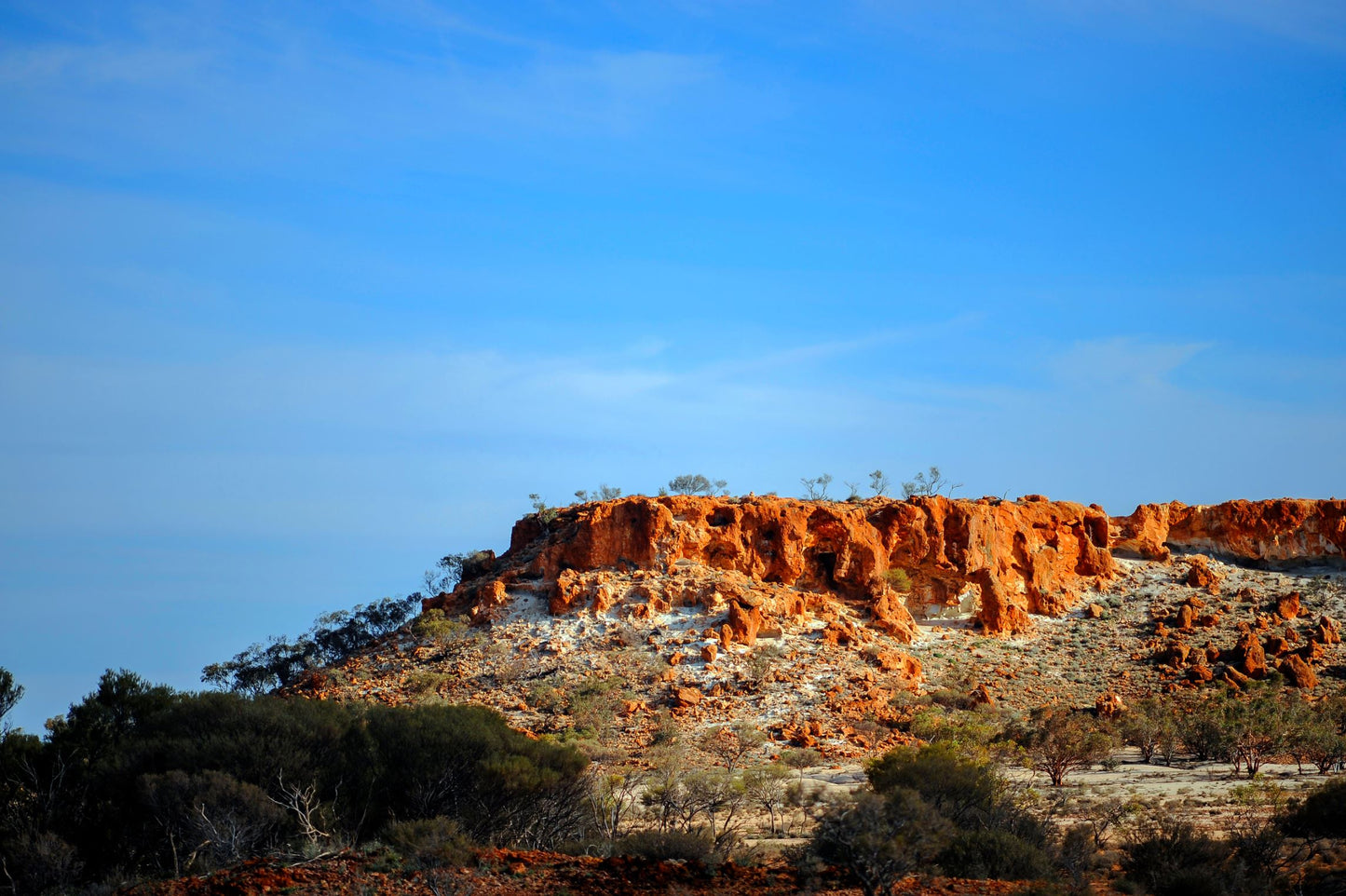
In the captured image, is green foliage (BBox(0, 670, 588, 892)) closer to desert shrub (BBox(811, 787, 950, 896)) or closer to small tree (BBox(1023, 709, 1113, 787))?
desert shrub (BBox(811, 787, 950, 896))

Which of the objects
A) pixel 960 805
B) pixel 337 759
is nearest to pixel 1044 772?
pixel 960 805

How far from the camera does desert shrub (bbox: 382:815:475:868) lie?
17531mm

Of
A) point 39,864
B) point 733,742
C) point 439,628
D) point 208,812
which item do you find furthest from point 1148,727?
point 39,864

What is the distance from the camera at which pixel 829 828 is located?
1680 cm

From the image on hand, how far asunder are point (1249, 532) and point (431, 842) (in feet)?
170

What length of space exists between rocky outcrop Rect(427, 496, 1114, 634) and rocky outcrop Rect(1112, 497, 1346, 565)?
22.0 feet

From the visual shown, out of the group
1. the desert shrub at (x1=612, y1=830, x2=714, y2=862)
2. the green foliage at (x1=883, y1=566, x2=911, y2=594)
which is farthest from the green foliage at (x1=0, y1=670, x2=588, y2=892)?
the green foliage at (x1=883, y1=566, x2=911, y2=594)

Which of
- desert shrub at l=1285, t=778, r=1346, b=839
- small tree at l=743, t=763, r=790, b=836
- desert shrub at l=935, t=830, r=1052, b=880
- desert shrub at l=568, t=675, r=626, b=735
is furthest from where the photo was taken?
desert shrub at l=568, t=675, r=626, b=735

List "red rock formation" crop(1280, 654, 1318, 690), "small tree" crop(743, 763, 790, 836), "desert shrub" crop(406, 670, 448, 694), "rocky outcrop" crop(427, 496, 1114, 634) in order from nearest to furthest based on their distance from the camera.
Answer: "small tree" crop(743, 763, 790, 836) → "desert shrub" crop(406, 670, 448, 694) → "red rock formation" crop(1280, 654, 1318, 690) → "rocky outcrop" crop(427, 496, 1114, 634)

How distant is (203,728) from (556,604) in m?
22.7

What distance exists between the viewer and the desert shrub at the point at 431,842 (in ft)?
57.5

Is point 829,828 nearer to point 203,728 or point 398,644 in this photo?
point 203,728

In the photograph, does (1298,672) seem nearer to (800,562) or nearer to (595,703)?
(800,562)

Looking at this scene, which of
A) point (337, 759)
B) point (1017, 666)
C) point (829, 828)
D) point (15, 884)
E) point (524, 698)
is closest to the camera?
point (829, 828)
